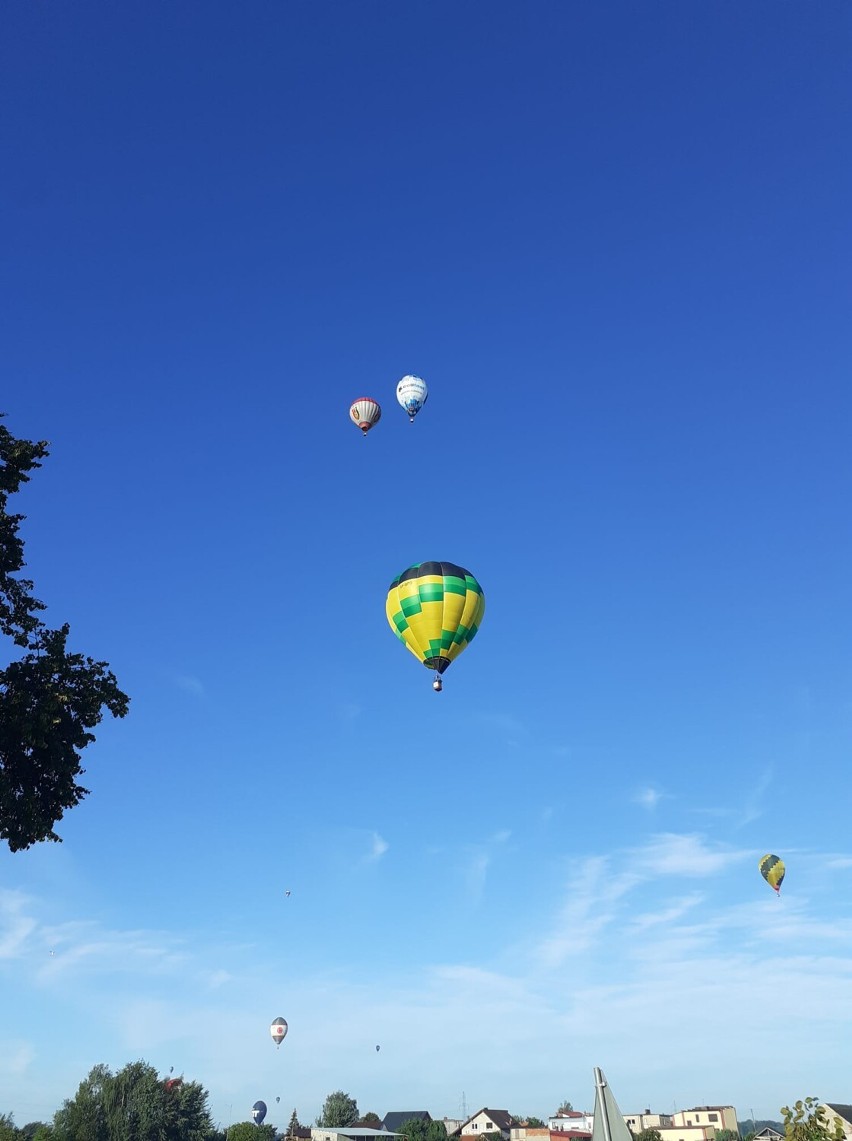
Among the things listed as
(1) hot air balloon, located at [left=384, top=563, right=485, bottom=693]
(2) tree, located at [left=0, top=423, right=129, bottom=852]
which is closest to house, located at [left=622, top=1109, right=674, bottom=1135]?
(1) hot air balloon, located at [left=384, top=563, right=485, bottom=693]

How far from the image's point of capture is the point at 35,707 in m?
28.5

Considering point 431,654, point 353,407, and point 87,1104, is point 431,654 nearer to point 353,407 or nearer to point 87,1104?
point 353,407

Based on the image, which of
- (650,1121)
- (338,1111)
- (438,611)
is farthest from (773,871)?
(338,1111)

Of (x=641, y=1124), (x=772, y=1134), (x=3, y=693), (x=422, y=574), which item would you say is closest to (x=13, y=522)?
(x=3, y=693)

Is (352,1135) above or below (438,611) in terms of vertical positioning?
below

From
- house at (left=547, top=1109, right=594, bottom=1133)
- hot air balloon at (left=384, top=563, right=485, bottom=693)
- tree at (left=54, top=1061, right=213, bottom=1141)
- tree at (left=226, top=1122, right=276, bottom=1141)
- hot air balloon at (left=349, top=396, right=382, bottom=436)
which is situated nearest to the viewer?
hot air balloon at (left=384, top=563, right=485, bottom=693)

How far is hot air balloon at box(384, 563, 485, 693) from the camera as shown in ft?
161

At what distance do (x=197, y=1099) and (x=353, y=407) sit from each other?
83.6 metres

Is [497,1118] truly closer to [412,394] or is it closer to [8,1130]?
[8,1130]

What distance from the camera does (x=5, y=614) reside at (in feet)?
102

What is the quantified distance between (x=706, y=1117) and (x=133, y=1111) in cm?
7993

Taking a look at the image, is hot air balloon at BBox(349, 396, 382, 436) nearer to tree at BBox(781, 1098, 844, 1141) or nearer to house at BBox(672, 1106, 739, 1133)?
tree at BBox(781, 1098, 844, 1141)

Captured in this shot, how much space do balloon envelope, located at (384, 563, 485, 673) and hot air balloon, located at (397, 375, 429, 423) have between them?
72.7ft

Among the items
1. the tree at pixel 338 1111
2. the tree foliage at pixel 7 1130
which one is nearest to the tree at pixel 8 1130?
the tree foliage at pixel 7 1130
